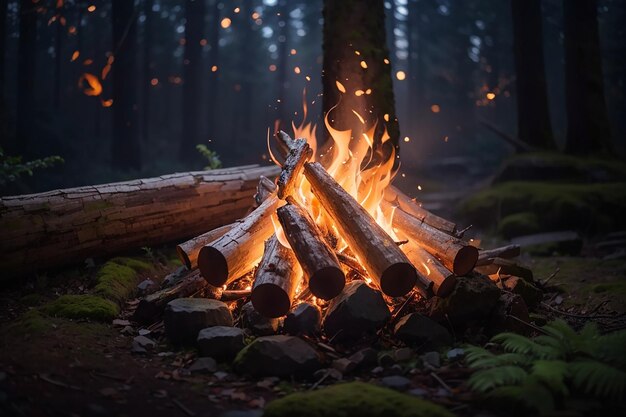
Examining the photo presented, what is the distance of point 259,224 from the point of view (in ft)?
16.7

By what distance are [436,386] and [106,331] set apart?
9.78 feet

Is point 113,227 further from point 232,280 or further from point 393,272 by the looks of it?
point 393,272

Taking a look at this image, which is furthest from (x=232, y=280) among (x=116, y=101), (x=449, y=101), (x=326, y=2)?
(x=449, y=101)

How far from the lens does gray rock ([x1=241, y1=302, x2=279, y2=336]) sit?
4.14m

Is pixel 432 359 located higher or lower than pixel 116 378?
lower

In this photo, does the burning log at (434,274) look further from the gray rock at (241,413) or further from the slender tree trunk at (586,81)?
the slender tree trunk at (586,81)

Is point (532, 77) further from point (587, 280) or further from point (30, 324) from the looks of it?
point (30, 324)

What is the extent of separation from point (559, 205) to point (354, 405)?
9.09 meters

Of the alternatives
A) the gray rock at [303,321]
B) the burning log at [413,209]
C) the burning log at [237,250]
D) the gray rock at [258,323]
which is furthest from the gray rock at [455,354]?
the burning log at [413,209]

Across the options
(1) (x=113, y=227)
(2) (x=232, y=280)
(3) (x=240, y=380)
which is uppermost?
(1) (x=113, y=227)

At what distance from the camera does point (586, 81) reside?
512 inches

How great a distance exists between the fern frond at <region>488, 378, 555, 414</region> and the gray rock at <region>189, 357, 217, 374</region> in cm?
207

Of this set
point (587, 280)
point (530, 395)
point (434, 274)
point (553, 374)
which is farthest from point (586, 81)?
point (530, 395)

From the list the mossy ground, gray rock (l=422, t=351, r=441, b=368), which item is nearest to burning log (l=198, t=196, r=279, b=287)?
gray rock (l=422, t=351, r=441, b=368)
